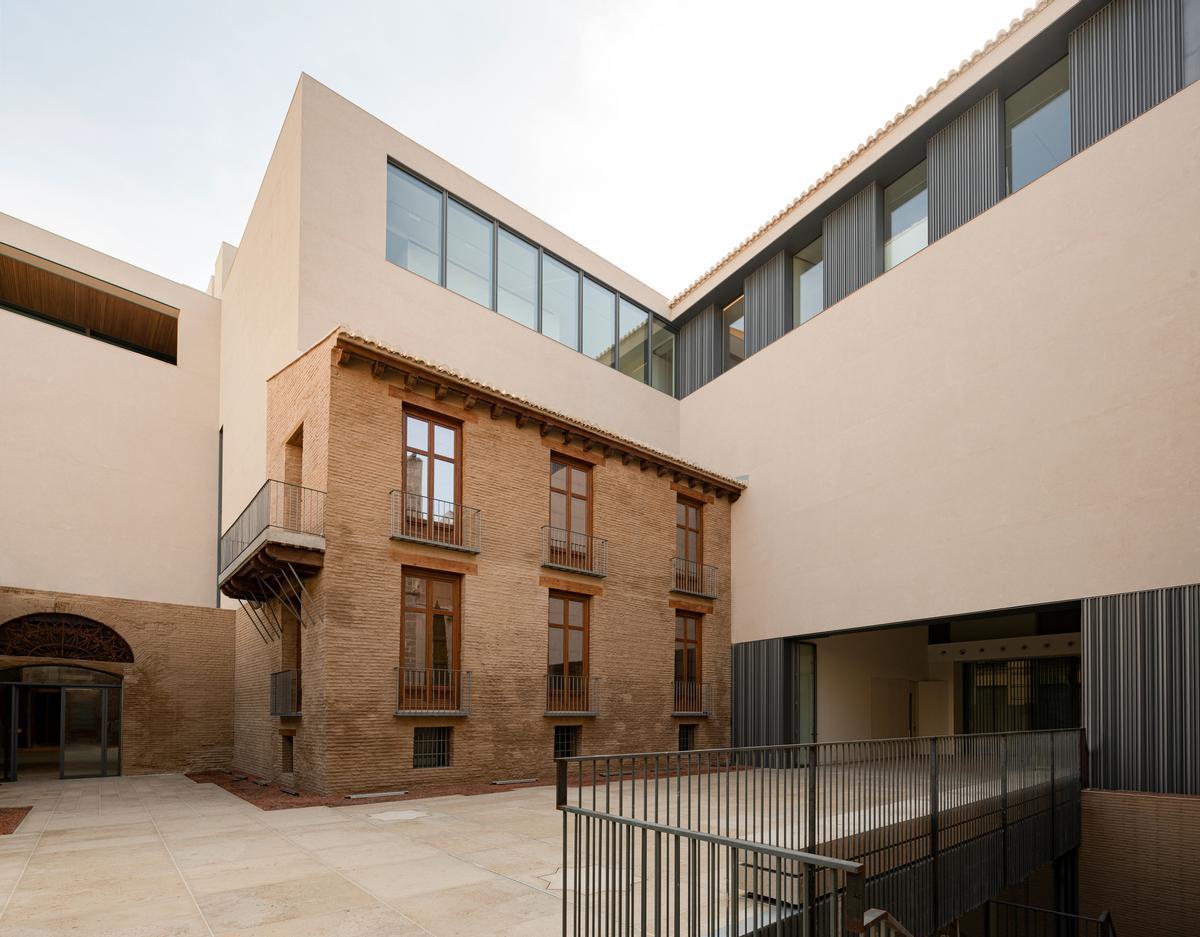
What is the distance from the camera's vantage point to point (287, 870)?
777cm

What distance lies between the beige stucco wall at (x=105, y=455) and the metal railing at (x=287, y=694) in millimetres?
7970

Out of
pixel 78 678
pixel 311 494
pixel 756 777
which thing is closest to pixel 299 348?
pixel 311 494

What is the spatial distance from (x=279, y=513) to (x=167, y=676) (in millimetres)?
6522

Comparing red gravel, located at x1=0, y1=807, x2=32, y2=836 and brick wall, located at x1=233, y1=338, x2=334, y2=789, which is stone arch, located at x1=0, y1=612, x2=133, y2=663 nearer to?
brick wall, located at x1=233, y1=338, x2=334, y2=789

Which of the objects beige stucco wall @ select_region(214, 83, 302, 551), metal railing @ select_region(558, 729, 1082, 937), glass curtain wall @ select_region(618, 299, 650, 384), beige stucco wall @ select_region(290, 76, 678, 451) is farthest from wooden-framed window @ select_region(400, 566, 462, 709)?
glass curtain wall @ select_region(618, 299, 650, 384)

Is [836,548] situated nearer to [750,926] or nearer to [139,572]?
[750,926]

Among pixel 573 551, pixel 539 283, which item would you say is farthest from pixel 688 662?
pixel 539 283

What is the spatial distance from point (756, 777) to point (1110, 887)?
9.34 meters

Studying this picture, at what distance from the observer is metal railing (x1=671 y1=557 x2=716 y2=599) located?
19531 millimetres

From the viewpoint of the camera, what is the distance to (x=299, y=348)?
638 inches

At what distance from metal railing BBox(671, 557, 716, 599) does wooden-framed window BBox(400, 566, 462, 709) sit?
618 centimetres

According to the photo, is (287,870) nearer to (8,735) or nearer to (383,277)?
(383,277)

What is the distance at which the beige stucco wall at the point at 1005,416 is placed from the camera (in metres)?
12.3

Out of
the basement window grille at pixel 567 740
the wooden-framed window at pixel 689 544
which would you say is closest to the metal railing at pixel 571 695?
the basement window grille at pixel 567 740
